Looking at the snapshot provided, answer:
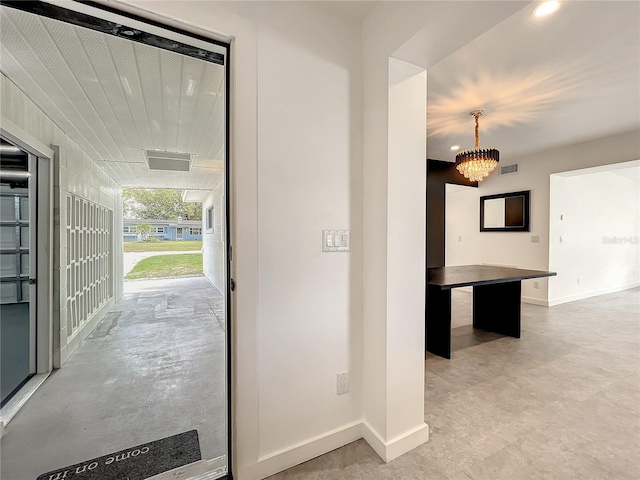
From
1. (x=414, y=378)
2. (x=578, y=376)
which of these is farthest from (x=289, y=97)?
(x=578, y=376)

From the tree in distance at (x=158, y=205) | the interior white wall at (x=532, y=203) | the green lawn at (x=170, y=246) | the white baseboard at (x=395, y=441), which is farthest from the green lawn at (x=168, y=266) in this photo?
the white baseboard at (x=395, y=441)

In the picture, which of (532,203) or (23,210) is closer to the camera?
(23,210)

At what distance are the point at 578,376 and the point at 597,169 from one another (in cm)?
349

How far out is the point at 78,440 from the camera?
5.41ft

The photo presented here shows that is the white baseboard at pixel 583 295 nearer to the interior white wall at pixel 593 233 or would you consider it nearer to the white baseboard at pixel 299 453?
the interior white wall at pixel 593 233

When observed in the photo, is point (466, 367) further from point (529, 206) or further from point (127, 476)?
point (529, 206)

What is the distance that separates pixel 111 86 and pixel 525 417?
3708 millimetres

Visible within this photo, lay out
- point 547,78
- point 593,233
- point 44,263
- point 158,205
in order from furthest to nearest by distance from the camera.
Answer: point 158,205 < point 593,233 < point 547,78 < point 44,263

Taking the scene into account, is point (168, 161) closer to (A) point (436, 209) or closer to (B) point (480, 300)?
(A) point (436, 209)

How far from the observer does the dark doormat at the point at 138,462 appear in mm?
1400

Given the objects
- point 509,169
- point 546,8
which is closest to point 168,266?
point 509,169

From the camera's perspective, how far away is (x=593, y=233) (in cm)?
542

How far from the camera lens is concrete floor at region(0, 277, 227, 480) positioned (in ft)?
5.21

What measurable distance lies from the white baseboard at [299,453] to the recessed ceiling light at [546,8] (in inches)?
108
